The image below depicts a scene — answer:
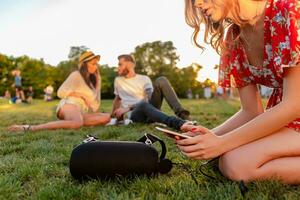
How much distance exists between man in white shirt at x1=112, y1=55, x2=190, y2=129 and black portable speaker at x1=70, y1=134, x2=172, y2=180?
309 cm

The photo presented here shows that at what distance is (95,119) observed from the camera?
21.8ft

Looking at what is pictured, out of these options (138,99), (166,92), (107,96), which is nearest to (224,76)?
(166,92)

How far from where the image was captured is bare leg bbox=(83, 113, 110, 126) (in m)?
6.61

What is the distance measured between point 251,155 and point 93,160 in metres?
1.00

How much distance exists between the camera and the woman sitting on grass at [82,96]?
21.2 ft

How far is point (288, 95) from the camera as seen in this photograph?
2256 millimetres

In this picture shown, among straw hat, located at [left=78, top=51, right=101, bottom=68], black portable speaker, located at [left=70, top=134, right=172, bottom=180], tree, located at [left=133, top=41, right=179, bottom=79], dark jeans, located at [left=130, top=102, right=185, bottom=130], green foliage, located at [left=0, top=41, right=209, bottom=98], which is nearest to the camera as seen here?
black portable speaker, located at [left=70, top=134, right=172, bottom=180]

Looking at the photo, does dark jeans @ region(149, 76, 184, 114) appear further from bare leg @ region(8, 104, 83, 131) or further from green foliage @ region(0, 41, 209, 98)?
green foliage @ region(0, 41, 209, 98)

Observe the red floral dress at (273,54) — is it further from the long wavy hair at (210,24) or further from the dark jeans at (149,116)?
the dark jeans at (149,116)

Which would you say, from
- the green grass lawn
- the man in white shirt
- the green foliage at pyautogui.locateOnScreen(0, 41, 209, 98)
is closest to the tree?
the green foliage at pyautogui.locateOnScreen(0, 41, 209, 98)

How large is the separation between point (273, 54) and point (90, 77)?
16.3 feet

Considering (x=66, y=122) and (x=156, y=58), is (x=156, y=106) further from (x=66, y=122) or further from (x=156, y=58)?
(x=156, y=58)

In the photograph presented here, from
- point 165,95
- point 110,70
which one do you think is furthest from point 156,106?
point 110,70

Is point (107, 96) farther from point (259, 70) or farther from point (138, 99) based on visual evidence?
point (259, 70)
